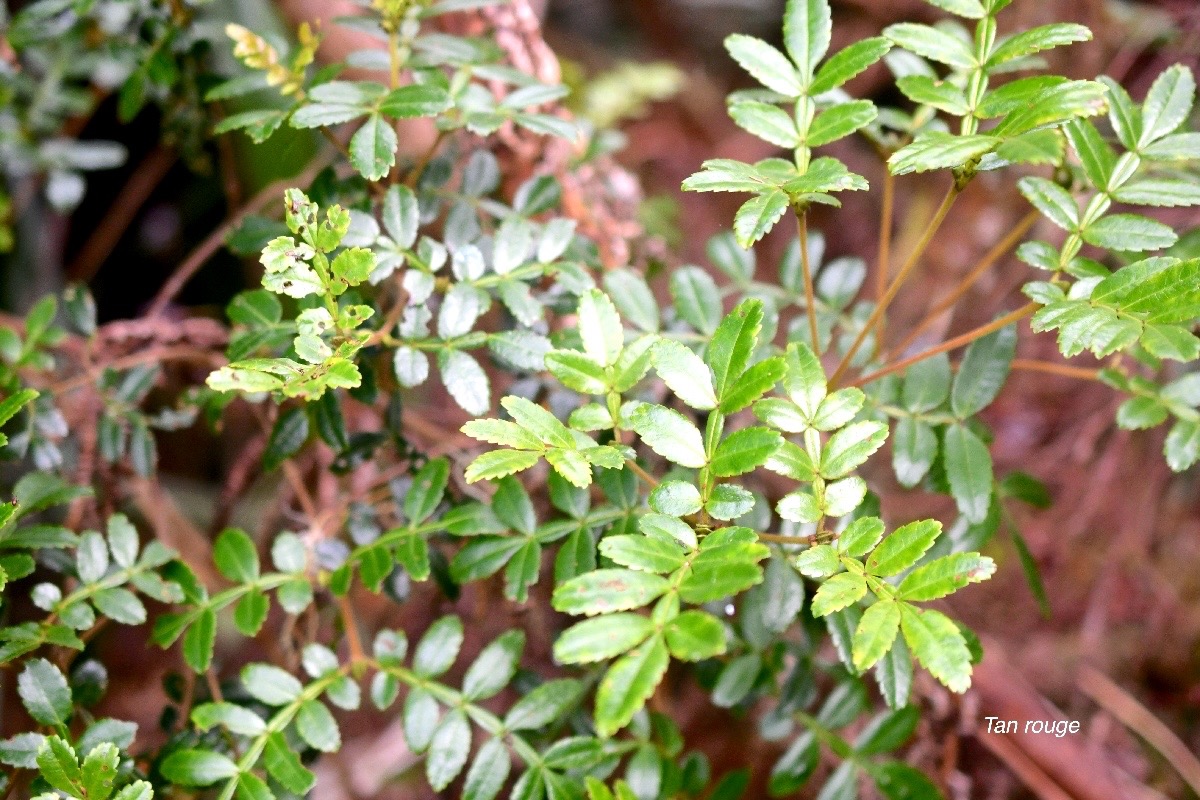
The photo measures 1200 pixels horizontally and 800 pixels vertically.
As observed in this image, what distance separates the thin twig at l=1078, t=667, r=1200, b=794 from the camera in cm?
182

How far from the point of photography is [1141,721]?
189 centimetres

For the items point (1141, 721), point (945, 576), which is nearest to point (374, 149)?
point (945, 576)

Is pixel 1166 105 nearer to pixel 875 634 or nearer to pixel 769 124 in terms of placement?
pixel 769 124

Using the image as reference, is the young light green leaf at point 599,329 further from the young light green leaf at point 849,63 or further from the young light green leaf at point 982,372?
the young light green leaf at point 982,372

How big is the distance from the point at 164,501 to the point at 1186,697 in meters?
2.24

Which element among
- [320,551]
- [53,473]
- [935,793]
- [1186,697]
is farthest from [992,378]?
[1186,697]

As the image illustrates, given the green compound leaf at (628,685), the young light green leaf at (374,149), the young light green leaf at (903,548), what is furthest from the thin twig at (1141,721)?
the young light green leaf at (374,149)

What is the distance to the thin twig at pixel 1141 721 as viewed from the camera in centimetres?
182

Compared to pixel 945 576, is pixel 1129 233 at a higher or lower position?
higher

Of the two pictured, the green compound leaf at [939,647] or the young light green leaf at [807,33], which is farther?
the young light green leaf at [807,33]

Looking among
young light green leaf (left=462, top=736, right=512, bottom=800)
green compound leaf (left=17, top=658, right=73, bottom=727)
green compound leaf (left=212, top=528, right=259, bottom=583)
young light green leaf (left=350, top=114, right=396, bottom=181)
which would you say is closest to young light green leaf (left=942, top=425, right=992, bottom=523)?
young light green leaf (left=462, top=736, right=512, bottom=800)

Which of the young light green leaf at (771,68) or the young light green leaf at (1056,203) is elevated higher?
the young light green leaf at (771,68)

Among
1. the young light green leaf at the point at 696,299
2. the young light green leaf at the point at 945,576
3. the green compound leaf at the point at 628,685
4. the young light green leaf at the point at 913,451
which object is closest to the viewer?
the green compound leaf at the point at 628,685

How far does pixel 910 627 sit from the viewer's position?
0.73 m
